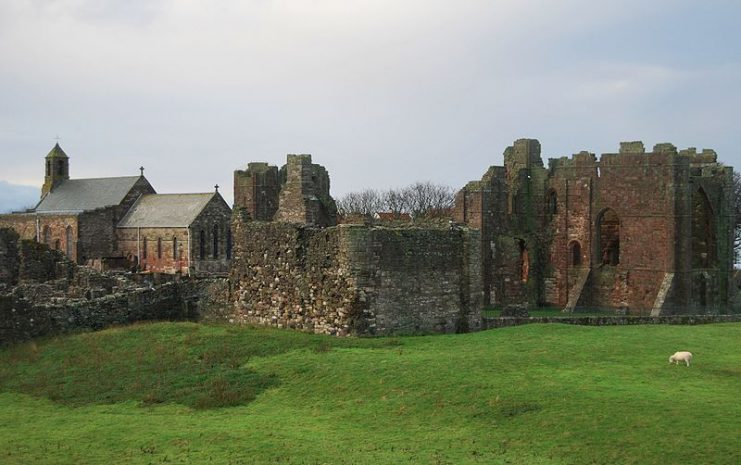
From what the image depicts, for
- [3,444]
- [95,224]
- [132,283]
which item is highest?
[95,224]

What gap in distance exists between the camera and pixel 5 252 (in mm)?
36375

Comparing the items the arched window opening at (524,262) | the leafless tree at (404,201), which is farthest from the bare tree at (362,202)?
the arched window opening at (524,262)

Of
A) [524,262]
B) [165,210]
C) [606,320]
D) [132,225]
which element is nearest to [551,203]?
[524,262]

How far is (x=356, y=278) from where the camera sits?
2506 cm

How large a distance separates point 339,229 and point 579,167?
96.9ft

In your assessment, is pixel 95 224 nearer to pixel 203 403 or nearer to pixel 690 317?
pixel 690 317

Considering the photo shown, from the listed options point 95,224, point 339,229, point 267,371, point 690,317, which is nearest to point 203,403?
point 267,371

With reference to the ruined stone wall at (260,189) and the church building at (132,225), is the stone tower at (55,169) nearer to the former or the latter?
the church building at (132,225)

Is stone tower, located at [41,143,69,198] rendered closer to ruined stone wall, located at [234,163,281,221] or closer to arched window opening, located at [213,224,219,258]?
arched window opening, located at [213,224,219,258]

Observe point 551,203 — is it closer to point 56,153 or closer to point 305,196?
point 305,196

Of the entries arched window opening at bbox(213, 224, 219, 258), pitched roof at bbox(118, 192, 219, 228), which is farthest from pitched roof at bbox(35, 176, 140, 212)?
arched window opening at bbox(213, 224, 219, 258)

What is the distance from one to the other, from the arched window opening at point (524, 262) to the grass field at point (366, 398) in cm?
2715

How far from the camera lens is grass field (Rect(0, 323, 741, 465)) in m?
15.3

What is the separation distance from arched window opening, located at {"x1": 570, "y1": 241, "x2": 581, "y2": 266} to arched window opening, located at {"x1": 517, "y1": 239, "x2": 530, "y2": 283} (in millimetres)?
2604
